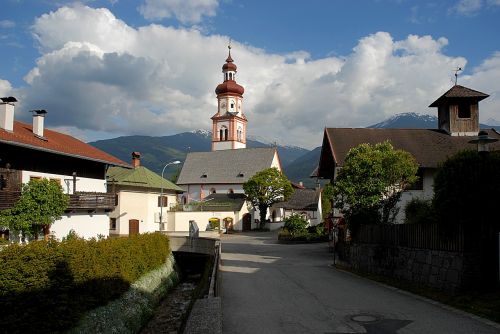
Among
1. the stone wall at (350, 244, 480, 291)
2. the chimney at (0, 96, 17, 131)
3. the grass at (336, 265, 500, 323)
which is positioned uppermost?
the chimney at (0, 96, 17, 131)

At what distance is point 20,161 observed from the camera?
26.1 meters

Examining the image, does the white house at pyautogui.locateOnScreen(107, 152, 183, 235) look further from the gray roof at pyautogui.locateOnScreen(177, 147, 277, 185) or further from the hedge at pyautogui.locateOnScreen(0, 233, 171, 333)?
the hedge at pyautogui.locateOnScreen(0, 233, 171, 333)

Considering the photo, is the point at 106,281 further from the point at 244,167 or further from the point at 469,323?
the point at 244,167

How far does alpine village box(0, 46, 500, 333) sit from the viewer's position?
476 inches

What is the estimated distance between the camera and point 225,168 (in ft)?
256

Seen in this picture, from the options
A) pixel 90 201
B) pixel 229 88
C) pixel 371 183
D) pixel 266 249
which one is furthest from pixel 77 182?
pixel 229 88

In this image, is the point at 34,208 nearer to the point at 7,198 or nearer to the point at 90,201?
the point at 7,198

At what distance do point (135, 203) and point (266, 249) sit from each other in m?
17.2

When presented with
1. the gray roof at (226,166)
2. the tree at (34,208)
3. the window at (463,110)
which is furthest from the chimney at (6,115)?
the gray roof at (226,166)

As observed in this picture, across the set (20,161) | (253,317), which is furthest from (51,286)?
(20,161)

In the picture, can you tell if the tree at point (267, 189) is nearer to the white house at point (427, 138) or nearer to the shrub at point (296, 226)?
the shrub at point (296, 226)

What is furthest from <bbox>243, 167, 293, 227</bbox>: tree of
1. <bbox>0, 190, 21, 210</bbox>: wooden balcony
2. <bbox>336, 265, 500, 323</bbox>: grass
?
<bbox>336, 265, 500, 323</bbox>: grass

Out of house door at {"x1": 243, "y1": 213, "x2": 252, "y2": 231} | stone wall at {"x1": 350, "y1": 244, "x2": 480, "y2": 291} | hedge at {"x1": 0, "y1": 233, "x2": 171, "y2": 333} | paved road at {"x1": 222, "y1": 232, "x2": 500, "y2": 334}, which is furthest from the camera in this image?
house door at {"x1": 243, "y1": 213, "x2": 252, "y2": 231}

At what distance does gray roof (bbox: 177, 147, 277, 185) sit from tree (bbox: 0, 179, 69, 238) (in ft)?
163
